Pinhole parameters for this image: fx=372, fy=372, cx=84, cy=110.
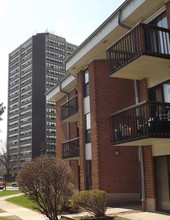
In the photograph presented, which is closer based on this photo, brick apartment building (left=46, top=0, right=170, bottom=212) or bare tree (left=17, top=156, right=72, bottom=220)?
bare tree (left=17, top=156, right=72, bottom=220)

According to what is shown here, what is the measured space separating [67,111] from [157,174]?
40.4 ft

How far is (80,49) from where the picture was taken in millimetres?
20281

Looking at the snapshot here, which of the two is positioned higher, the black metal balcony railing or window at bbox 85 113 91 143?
the black metal balcony railing

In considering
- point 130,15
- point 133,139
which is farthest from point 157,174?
point 130,15

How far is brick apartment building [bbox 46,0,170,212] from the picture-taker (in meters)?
13.5

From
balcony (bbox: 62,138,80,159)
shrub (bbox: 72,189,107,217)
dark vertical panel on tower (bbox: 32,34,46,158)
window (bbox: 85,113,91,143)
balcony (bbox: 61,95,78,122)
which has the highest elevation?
dark vertical panel on tower (bbox: 32,34,46,158)

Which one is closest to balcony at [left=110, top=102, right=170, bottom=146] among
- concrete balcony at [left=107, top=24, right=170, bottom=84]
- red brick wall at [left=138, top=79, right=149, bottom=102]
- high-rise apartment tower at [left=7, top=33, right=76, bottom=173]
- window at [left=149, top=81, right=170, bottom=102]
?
window at [left=149, top=81, right=170, bottom=102]

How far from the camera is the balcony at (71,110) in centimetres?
2519

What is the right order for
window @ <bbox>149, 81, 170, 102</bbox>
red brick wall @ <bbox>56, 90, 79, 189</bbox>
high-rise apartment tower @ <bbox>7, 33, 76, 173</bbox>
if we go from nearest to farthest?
window @ <bbox>149, 81, 170, 102</bbox> < red brick wall @ <bbox>56, 90, 79, 189</bbox> < high-rise apartment tower @ <bbox>7, 33, 76, 173</bbox>

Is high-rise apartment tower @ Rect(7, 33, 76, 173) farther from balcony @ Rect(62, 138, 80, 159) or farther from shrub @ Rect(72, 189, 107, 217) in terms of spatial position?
shrub @ Rect(72, 189, 107, 217)

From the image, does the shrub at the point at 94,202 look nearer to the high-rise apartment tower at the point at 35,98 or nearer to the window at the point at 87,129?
the window at the point at 87,129

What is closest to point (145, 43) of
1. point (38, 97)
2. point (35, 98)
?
point (38, 97)

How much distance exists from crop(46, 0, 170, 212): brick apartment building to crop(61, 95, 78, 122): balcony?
0.99 ft

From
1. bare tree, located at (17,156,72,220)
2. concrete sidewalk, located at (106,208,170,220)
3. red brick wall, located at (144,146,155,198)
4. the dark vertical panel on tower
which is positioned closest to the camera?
bare tree, located at (17,156,72,220)
